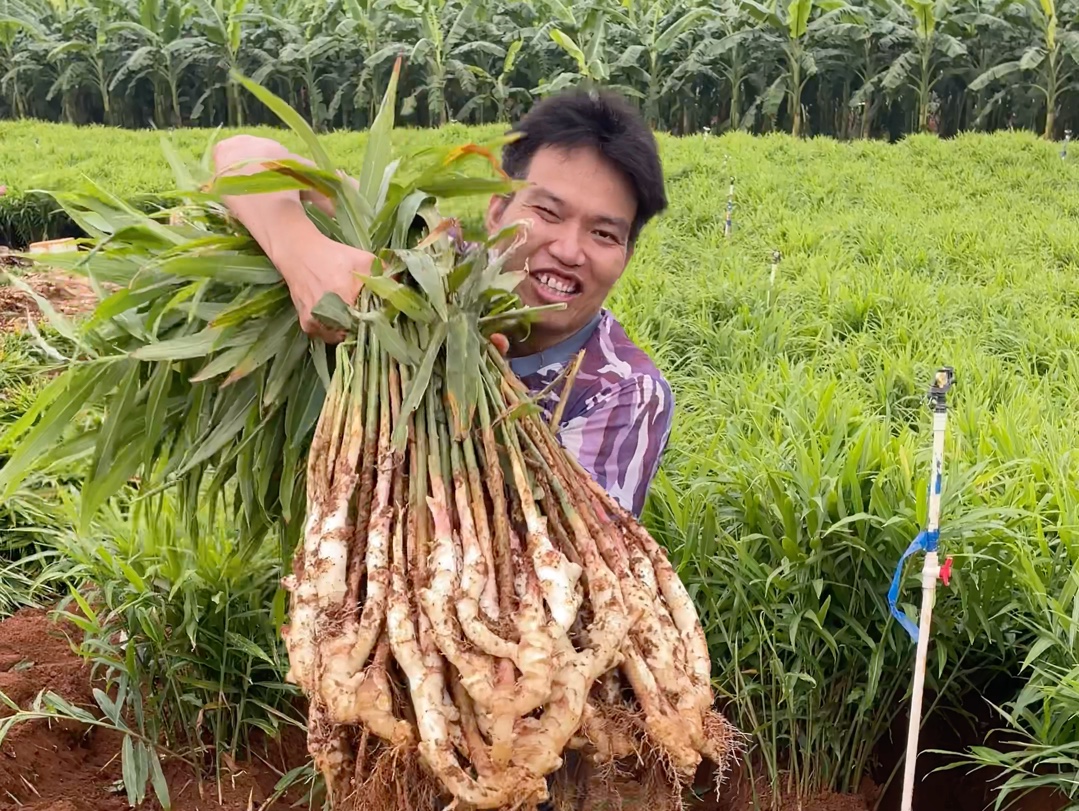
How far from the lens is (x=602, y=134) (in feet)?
5.74

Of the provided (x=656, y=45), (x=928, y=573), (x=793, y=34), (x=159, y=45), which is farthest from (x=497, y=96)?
(x=928, y=573)

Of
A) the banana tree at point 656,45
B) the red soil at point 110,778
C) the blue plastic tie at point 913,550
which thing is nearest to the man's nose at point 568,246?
the blue plastic tie at point 913,550

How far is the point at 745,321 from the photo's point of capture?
4.13m

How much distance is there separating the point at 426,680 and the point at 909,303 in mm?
3790

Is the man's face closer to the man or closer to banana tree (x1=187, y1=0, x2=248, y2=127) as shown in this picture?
the man

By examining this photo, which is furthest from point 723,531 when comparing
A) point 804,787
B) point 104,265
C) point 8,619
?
point 8,619

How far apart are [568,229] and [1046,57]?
12.2 m

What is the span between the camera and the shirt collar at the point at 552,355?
6.14ft

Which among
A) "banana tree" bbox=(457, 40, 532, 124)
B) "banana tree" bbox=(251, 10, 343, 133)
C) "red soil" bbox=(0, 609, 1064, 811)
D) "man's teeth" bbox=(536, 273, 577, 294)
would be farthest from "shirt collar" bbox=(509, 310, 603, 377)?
"banana tree" bbox=(251, 10, 343, 133)

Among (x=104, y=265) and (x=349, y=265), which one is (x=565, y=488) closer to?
(x=349, y=265)

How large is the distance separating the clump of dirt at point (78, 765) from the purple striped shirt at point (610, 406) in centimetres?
104

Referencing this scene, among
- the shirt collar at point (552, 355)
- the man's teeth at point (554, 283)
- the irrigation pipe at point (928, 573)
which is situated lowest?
the irrigation pipe at point (928, 573)

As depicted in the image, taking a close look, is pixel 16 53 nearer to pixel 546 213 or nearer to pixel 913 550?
pixel 546 213

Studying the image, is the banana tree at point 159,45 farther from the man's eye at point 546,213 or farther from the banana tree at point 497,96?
the man's eye at point 546,213
